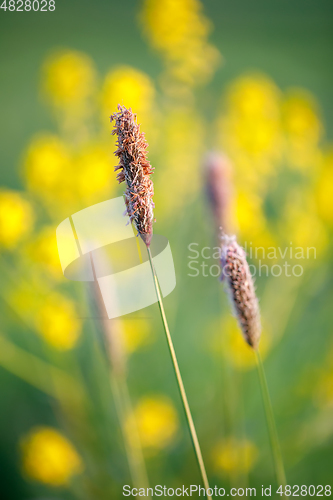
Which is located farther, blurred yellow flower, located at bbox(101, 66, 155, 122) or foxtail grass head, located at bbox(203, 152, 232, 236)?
blurred yellow flower, located at bbox(101, 66, 155, 122)

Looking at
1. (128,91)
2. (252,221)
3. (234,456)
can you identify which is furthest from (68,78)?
(234,456)

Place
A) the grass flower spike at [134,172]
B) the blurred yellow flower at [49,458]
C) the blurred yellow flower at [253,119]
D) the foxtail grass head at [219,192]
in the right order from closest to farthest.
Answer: the grass flower spike at [134,172] → the foxtail grass head at [219,192] → the blurred yellow flower at [49,458] → the blurred yellow flower at [253,119]

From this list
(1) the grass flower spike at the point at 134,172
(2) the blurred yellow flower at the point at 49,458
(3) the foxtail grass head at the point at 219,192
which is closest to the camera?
(1) the grass flower spike at the point at 134,172

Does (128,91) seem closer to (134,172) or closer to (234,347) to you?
(134,172)

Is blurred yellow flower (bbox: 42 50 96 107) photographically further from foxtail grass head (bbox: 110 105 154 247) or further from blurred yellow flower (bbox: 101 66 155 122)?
foxtail grass head (bbox: 110 105 154 247)

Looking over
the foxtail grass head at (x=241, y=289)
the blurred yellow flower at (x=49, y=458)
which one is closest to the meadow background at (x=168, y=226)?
the blurred yellow flower at (x=49, y=458)

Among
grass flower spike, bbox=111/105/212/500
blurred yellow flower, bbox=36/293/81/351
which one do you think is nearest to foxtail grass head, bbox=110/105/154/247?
grass flower spike, bbox=111/105/212/500

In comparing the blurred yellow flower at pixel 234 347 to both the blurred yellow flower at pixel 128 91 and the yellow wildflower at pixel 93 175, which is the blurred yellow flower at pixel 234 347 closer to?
the yellow wildflower at pixel 93 175

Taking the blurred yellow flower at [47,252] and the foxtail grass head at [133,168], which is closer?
the foxtail grass head at [133,168]
